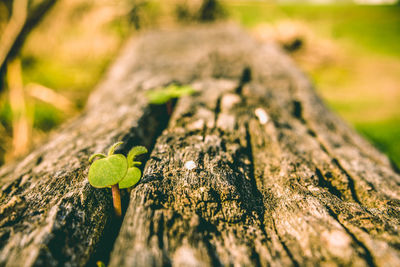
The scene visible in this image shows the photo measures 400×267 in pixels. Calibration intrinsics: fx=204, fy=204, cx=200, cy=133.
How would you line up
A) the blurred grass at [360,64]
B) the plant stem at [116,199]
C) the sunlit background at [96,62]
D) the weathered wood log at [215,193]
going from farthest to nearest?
the blurred grass at [360,64]
the sunlit background at [96,62]
the plant stem at [116,199]
the weathered wood log at [215,193]

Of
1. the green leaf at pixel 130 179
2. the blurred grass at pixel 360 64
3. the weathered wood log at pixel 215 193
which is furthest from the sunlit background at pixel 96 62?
the green leaf at pixel 130 179

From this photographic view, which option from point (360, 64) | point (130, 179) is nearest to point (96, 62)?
point (130, 179)

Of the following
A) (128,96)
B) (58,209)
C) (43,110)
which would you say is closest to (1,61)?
(43,110)

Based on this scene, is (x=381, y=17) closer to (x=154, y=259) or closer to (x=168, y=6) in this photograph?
(x=168, y=6)

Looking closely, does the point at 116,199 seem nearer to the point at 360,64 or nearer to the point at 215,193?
the point at 215,193

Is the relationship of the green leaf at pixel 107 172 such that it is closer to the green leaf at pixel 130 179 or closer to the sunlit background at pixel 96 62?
the green leaf at pixel 130 179
